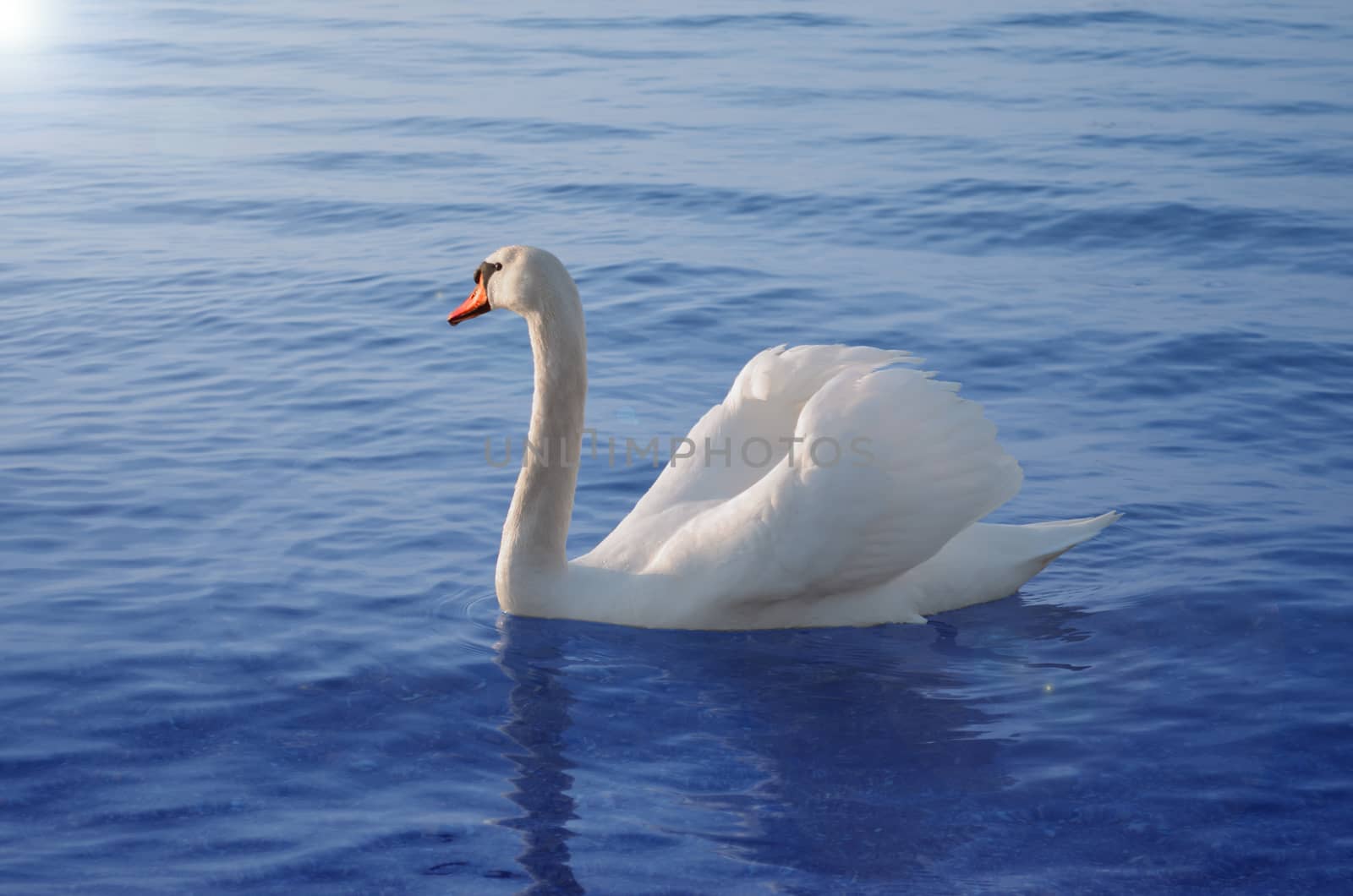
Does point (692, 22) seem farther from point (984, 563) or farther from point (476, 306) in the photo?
point (984, 563)

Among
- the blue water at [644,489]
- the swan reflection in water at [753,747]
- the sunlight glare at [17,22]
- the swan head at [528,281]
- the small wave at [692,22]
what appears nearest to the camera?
the swan reflection in water at [753,747]

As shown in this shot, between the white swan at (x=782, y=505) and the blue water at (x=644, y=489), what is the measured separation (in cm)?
19

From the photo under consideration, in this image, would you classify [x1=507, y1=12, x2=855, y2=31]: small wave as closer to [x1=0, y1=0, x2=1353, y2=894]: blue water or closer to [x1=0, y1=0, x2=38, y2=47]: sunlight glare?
[x1=0, y1=0, x2=1353, y2=894]: blue water

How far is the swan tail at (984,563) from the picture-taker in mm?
6586

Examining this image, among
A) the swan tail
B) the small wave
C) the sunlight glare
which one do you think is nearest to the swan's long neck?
the swan tail

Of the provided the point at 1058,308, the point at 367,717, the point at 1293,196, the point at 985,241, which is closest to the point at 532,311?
the point at 367,717

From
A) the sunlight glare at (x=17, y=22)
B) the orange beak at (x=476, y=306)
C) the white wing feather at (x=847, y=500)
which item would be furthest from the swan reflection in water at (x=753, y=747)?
the sunlight glare at (x=17, y=22)

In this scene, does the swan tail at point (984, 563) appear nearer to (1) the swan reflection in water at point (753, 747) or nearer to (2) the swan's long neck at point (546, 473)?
(1) the swan reflection in water at point (753, 747)

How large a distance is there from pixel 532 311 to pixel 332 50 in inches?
882

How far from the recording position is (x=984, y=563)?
6641 mm

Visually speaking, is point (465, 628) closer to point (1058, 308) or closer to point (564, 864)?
point (564, 864)

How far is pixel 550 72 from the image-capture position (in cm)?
2312

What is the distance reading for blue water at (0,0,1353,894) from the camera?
5.06m

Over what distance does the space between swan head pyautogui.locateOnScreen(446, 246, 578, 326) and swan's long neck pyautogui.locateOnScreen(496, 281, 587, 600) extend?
7 centimetres
